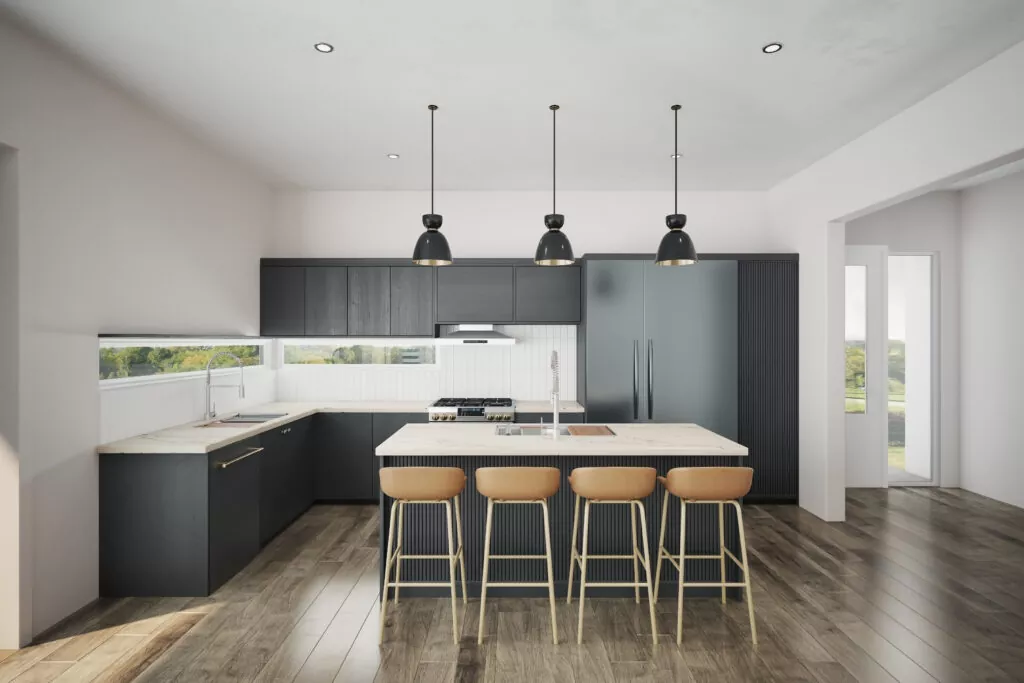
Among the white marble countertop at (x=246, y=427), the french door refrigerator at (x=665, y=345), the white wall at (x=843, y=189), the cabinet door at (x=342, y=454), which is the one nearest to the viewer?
the white wall at (x=843, y=189)

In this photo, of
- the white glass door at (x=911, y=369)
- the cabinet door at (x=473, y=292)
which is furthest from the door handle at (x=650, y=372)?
the white glass door at (x=911, y=369)

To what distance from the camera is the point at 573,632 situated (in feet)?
9.44

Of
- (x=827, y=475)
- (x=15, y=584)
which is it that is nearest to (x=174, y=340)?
(x=15, y=584)

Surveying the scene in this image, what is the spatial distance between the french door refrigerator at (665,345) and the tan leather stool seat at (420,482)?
7.42 feet

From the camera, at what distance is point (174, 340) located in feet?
12.6

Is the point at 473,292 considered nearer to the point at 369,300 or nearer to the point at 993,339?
the point at 369,300

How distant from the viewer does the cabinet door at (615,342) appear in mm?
4898

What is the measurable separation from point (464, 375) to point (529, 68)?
10.7 feet

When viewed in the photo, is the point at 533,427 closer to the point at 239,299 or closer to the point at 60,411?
the point at 60,411

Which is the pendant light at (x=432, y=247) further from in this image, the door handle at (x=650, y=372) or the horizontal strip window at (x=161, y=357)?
the door handle at (x=650, y=372)

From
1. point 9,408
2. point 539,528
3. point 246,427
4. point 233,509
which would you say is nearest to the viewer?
point 9,408

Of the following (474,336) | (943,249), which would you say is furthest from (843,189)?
(474,336)

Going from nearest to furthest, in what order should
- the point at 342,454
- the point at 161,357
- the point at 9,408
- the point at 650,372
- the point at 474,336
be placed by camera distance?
the point at 9,408 < the point at 161,357 < the point at 650,372 < the point at 342,454 < the point at 474,336

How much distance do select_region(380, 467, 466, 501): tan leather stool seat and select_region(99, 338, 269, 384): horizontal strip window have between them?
188 centimetres
